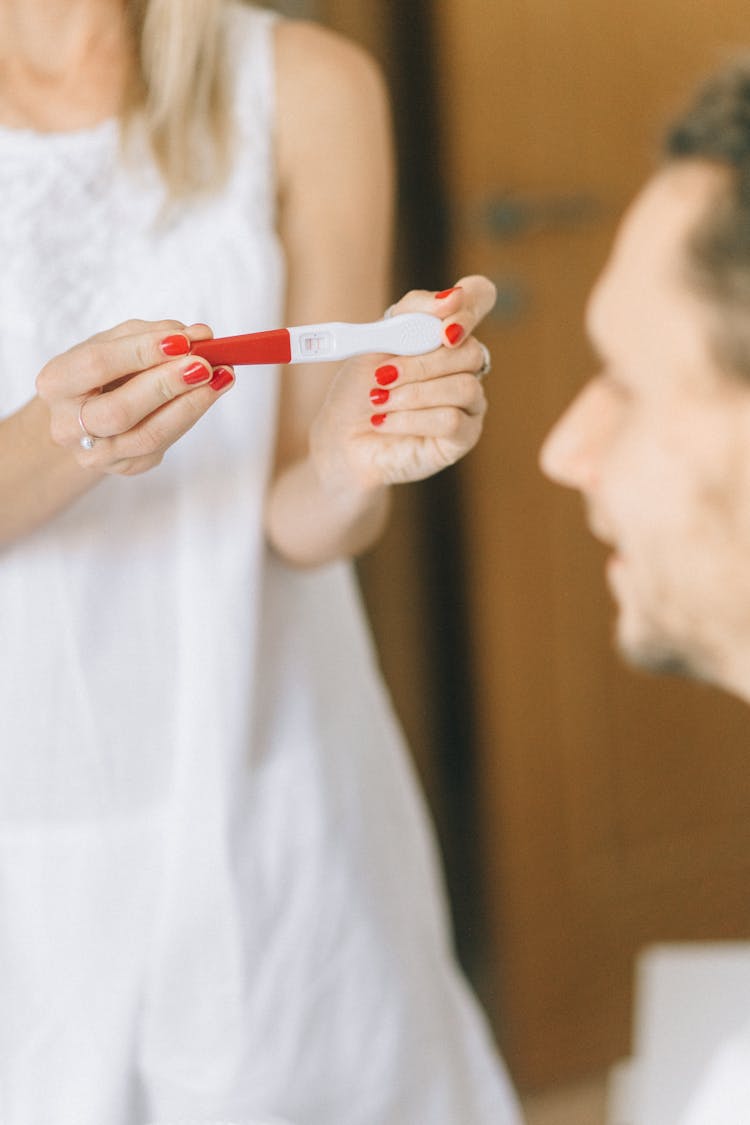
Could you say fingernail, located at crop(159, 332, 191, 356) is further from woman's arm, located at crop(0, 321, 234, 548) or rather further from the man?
the man

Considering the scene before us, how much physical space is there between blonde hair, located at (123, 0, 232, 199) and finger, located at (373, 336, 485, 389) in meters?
0.13

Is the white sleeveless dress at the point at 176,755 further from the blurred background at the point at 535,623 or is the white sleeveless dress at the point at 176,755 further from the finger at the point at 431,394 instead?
the blurred background at the point at 535,623

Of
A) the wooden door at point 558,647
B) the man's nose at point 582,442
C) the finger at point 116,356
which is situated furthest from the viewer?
the wooden door at point 558,647

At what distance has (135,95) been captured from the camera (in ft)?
1.72

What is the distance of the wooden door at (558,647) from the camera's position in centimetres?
117

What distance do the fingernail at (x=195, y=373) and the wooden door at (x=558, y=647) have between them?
26.8 inches

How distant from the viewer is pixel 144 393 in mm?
451

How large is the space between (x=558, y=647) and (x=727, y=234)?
82 cm

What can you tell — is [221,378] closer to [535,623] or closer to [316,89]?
[316,89]

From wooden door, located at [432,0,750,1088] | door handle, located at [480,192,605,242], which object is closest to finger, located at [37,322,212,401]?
wooden door, located at [432,0,750,1088]

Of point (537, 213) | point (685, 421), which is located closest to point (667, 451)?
point (685, 421)

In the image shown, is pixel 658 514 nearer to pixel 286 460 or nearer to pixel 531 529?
pixel 286 460

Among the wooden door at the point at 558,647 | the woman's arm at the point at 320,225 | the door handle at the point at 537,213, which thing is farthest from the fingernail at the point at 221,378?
the door handle at the point at 537,213

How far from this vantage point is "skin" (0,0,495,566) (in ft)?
1.51
